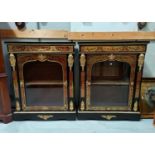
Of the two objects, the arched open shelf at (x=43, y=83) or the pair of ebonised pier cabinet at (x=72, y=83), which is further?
the arched open shelf at (x=43, y=83)

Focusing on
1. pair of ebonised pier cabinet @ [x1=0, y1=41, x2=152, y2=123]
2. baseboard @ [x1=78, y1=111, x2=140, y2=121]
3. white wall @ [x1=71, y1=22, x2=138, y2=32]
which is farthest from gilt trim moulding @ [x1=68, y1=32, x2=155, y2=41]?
baseboard @ [x1=78, y1=111, x2=140, y2=121]

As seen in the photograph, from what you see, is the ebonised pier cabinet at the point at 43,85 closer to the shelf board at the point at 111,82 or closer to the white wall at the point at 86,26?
the shelf board at the point at 111,82

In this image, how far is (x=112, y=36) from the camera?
192 centimetres

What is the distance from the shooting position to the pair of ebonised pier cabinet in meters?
1.70

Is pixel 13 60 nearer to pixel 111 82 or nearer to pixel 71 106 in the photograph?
pixel 71 106

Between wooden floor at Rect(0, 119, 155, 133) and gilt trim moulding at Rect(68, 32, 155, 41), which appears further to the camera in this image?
gilt trim moulding at Rect(68, 32, 155, 41)

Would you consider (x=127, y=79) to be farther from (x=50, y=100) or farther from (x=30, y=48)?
(x=30, y=48)

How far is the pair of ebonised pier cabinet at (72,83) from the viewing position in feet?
5.58

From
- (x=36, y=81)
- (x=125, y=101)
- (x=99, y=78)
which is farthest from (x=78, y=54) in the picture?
(x=125, y=101)

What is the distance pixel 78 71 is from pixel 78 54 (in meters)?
0.20

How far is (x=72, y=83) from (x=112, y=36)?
663 millimetres

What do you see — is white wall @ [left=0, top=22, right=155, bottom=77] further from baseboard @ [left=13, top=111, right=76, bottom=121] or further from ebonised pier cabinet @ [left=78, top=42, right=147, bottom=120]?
baseboard @ [left=13, top=111, right=76, bottom=121]

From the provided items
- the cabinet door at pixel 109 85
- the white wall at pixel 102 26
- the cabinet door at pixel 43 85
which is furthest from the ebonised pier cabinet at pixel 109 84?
the white wall at pixel 102 26

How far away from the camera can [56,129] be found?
1.77 metres
